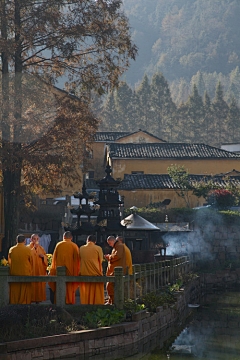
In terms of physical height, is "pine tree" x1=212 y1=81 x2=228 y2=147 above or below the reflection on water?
above

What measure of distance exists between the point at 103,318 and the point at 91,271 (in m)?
1.28

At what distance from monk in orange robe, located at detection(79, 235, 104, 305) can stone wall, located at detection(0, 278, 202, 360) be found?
99 centimetres

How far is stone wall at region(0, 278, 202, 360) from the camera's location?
8.89 m

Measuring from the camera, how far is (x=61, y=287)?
34.6 ft

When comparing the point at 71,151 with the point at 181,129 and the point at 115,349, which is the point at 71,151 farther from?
the point at 181,129

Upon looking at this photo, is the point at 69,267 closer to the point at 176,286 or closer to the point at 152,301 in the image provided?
the point at 152,301

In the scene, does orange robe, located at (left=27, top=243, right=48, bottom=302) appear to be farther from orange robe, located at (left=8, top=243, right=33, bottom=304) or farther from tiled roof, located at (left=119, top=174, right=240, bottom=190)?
tiled roof, located at (left=119, top=174, right=240, bottom=190)

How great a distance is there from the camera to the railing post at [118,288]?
10.6 metres

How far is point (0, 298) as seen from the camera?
34.8 feet

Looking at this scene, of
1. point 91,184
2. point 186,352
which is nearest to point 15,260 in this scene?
point 186,352

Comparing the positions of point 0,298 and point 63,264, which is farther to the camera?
point 63,264

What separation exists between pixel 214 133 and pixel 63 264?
69470 mm

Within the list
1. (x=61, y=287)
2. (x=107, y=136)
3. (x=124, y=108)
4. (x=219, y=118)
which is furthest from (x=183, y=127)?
(x=61, y=287)

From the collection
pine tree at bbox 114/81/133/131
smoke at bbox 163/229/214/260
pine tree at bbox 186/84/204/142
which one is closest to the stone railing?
smoke at bbox 163/229/214/260
